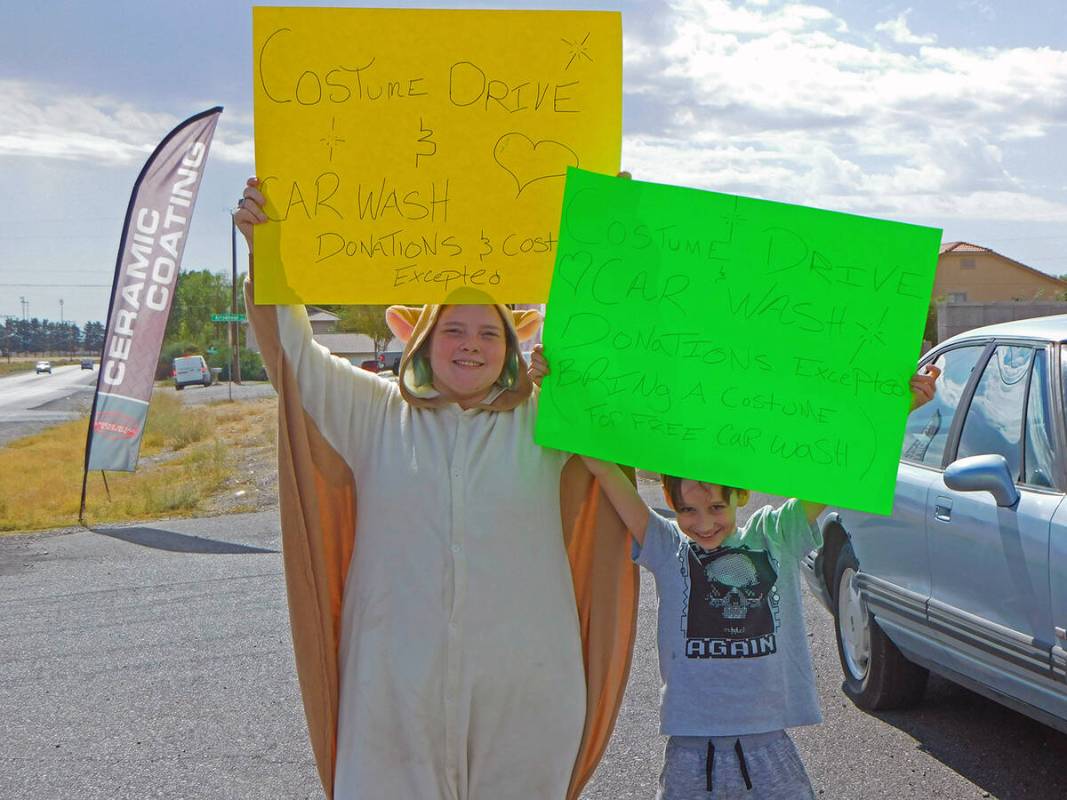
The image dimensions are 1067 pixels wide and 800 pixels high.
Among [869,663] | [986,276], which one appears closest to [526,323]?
[869,663]

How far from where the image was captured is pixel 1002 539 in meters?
Answer: 4.06

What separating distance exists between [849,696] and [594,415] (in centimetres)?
326

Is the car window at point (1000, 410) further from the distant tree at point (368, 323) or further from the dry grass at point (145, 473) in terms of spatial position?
the distant tree at point (368, 323)

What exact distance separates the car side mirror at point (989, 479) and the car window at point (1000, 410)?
0.19 metres

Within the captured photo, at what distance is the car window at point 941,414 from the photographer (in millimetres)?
4938

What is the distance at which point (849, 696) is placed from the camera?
546cm

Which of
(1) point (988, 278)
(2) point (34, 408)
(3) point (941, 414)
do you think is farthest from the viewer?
(1) point (988, 278)

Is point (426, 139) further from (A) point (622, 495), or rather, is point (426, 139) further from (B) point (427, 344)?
(A) point (622, 495)

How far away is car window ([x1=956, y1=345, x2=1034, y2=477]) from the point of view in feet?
14.3

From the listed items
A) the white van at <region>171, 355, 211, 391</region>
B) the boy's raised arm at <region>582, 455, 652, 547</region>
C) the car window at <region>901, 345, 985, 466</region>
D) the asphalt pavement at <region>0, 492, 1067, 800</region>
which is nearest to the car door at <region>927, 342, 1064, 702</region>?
the car window at <region>901, 345, 985, 466</region>

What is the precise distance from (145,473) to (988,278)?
51.6m

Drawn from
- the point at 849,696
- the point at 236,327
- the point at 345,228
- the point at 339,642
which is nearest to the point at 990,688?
the point at 849,696

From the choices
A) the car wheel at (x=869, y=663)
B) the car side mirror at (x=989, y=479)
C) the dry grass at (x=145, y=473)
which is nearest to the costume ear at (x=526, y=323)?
the car side mirror at (x=989, y=479)

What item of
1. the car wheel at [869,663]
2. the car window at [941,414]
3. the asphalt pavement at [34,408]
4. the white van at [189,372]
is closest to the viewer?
the car window at [941,414]
